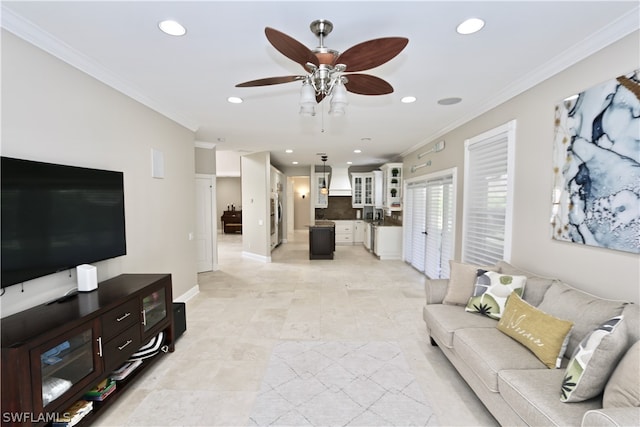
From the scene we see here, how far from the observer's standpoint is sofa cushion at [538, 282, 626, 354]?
1746 mm

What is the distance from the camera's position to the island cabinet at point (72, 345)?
1.45m

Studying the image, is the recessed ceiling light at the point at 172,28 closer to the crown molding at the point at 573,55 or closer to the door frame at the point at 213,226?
the crown molding at the point at 573,55

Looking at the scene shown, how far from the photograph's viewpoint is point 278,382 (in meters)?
2.38

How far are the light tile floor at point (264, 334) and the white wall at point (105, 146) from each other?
98cm

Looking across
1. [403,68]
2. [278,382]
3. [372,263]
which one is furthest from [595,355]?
[372,263]

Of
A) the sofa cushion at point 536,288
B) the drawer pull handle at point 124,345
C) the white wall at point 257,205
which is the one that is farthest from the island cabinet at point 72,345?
the white wall at point 257,205

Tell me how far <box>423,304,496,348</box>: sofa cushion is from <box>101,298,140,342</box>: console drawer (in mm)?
2591

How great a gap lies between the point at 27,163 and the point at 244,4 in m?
1.75

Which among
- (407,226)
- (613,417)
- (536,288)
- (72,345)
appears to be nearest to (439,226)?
(407,226)

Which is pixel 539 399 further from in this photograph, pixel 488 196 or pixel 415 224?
pixel 415 224

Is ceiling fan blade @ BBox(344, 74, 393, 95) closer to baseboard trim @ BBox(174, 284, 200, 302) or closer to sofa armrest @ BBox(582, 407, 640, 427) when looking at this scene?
sofa armrest @ BBox(582, 407, 640, 427)

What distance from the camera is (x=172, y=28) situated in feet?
6.28

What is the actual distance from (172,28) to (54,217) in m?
1.58

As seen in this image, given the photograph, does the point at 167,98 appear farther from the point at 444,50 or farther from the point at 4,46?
the point at 444,50
